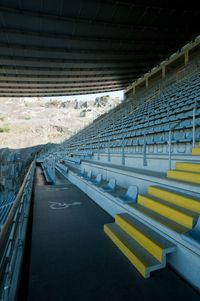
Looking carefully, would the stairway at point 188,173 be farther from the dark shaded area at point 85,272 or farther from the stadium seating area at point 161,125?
the dark shaded area at point 85,272

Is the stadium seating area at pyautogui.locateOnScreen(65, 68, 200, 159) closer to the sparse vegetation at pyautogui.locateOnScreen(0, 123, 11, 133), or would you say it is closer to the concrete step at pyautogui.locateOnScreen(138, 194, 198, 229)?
the concrete step at pyautogui.locateOnScreen(138, 194, 198, 229)

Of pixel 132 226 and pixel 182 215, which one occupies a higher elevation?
pixel 182 215

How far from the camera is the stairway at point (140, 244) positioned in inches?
70.4

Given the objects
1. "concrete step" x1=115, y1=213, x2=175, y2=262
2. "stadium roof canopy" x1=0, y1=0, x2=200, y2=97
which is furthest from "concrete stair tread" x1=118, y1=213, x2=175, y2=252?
"stadium roof canopy" x1=0, y1=0, x2=200, y2=97

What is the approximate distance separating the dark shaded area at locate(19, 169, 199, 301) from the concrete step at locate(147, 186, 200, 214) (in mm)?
626

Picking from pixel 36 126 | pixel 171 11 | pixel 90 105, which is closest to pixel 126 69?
pixel 171 11

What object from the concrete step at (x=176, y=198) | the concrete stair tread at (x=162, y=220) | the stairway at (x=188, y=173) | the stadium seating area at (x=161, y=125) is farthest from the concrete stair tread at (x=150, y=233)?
the stadium seating area at (x=161, y=125)

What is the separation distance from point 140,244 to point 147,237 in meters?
→ 0.18

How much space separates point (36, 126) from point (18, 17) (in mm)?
22765

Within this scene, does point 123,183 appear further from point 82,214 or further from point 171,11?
point 171,11

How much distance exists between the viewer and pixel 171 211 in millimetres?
2092

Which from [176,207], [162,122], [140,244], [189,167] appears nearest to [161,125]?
[162,122]

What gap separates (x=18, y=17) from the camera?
28.9 feet

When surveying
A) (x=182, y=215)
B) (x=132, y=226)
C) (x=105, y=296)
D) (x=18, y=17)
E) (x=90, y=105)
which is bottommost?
(x=105, y=296)
